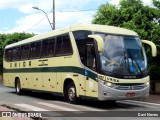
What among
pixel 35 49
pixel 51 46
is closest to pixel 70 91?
pixel 51 46

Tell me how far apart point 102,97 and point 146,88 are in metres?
1.99

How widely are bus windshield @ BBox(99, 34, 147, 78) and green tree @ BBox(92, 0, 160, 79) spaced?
315 inches

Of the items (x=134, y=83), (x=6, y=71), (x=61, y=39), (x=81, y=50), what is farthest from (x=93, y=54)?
(x=6, y=71)

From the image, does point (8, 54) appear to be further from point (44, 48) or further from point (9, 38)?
point (9, 38)

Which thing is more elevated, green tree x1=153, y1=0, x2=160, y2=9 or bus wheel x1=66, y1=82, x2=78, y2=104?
green tree x1=153, y1=0, x2=160, y2=9

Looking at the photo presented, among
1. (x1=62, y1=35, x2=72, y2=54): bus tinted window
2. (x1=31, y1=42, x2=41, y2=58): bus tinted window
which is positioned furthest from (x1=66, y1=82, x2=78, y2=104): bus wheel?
(x1=31, y1=42, x2=41, y2=58): bus tinted window

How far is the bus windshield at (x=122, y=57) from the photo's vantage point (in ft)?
46.1

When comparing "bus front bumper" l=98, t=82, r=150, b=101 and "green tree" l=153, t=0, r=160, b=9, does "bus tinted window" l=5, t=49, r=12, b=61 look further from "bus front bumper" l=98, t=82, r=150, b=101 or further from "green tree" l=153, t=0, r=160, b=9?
"bus front bumper" l=98, t=82, r=150, b=101

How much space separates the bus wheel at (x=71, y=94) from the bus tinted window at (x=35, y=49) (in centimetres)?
406

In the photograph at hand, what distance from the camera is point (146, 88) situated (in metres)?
14.8

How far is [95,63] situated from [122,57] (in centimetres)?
107

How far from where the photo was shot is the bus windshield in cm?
1406

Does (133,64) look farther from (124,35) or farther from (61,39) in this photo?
(61,39)

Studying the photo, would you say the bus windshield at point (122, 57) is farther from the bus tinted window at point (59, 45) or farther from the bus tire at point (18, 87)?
the bus tire at point (18, 87)
